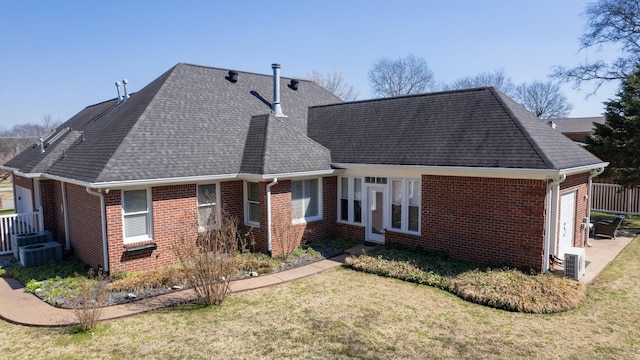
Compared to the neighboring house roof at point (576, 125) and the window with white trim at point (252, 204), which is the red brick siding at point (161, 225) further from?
the neighboring house roof at point (576, 125)

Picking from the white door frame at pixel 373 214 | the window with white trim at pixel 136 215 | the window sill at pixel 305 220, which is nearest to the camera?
the window with white trim at pixel 136 215

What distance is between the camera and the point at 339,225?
14945mm

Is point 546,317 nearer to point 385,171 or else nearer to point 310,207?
point 385,171

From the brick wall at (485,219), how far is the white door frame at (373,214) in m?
1.53

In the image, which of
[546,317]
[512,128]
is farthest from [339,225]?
[546,317]

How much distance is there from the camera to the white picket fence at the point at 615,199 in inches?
820

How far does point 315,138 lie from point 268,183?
462cm

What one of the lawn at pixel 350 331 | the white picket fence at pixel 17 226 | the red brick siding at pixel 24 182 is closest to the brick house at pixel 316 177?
the white picket fence at pixel 17 226

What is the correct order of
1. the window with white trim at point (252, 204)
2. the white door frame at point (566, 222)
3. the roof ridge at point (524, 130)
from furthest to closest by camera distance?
1. the window with white trim at point (252, 204)
2. the white door frame at point (566, 222)
3. the roof ridge at point (524, 130)

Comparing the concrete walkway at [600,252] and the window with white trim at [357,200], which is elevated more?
the window with white trim at [357,200]

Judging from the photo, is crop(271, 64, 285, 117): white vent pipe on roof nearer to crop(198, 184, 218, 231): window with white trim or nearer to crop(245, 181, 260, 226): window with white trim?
crop(245, 181, 260, 226): window with white trim

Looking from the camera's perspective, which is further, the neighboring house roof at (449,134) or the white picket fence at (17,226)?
the white picket fence at (17,226)

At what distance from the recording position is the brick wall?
10359 millimetres

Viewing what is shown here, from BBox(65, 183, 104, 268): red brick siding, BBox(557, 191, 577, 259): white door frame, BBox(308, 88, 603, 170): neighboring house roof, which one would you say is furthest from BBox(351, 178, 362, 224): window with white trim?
BBox(65, 183, 104, 268): red brick siding
